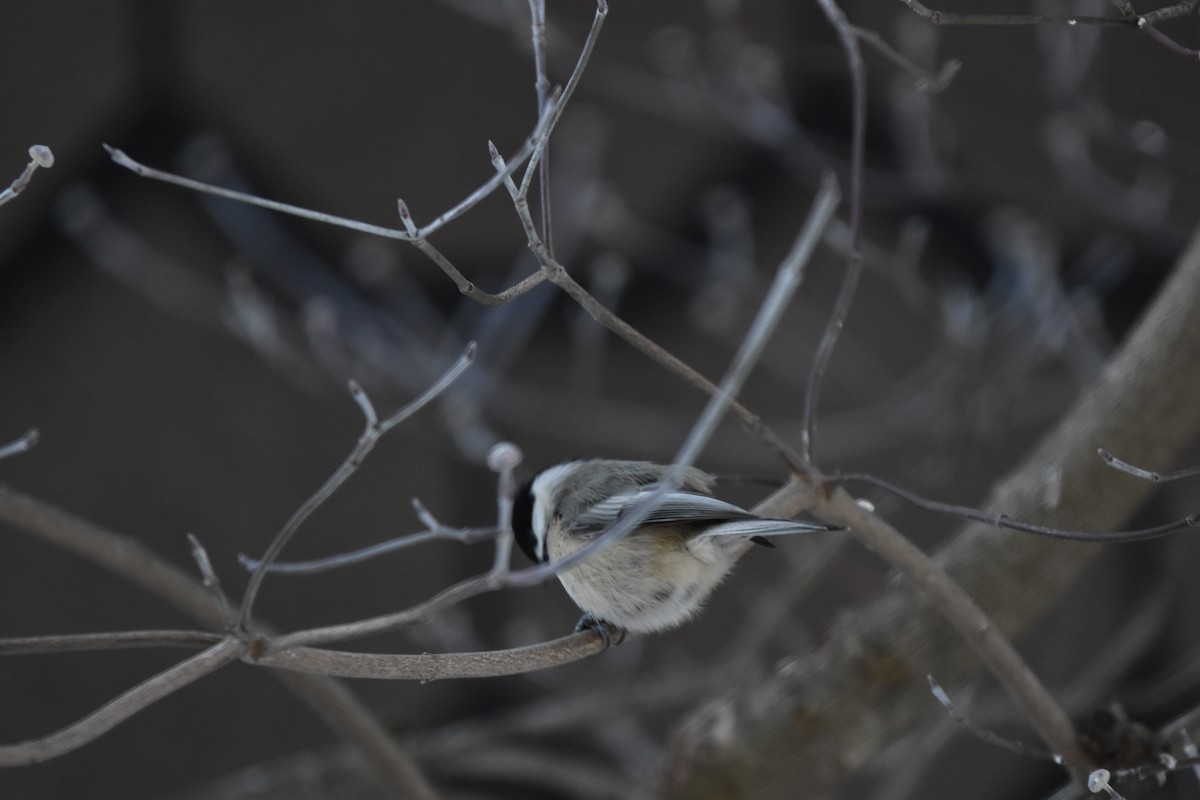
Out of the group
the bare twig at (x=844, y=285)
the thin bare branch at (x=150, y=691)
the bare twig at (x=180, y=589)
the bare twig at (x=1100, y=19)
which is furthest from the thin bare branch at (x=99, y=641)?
the bare twig at (x=1100, y=19)

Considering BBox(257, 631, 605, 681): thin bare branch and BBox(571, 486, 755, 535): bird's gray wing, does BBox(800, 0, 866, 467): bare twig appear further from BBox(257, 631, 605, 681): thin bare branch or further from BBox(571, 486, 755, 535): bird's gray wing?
BBox(257, 631, 605, 681): thin bare branch

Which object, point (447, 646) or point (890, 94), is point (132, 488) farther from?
point (890, 94)

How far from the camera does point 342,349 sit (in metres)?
2.62

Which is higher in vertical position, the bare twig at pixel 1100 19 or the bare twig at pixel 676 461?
the bare twig at pixel 1100 19

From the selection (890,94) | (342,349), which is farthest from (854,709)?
(890,94)

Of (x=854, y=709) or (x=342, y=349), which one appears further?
(x=342, y=349)

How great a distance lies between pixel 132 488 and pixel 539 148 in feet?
7.19

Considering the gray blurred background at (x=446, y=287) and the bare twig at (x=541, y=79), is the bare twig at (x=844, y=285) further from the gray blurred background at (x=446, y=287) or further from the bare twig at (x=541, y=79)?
the gray blurred background at (x=446, y=287)

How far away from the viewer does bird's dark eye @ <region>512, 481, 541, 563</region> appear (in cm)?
150

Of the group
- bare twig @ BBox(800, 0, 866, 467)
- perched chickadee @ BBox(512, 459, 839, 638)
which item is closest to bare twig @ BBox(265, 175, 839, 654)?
bare twig @ BBox(800, 0, 866, 467)

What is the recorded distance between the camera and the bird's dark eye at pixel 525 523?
1496 mm

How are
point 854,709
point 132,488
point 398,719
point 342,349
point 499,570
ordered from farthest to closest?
point 132,488
point 342,349
point 398,719
point 854,709
point 499,570

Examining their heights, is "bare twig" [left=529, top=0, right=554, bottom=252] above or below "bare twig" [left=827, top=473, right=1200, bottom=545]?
above

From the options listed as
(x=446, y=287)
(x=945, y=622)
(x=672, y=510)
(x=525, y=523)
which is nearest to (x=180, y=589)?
(x=525, y=523)
